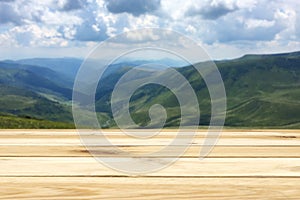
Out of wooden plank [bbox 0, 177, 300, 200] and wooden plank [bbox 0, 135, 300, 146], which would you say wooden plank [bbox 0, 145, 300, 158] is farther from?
wooden plank [bbox 0, 177, 300, 200]

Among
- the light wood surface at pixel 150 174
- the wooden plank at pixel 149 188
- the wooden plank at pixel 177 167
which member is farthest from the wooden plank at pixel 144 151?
the wooden plank at pixel 149 188

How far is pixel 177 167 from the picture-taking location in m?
3.34

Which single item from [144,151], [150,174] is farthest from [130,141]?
[150,174]

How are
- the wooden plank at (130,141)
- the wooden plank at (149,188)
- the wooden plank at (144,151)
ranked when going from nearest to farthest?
the wooden plank at (149,188) → the wooden plank at (144,151) → the wooden plank at (130,141)

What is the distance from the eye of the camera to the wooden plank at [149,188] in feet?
8.11

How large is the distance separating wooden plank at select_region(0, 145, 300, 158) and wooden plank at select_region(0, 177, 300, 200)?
3.33ft

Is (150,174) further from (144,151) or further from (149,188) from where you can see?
(144,151)

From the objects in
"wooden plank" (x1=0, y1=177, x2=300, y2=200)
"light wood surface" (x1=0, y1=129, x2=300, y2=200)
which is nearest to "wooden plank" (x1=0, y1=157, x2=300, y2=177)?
"light wood surface" (x1=0, y1=129, x2=300, y2=200)

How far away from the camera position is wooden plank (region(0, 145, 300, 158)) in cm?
392

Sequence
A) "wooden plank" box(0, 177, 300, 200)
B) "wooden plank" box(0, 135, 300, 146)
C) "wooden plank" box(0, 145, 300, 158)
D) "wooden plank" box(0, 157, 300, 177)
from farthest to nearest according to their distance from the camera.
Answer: "wooden plank" box(0, 135, 300, 146)
"wooden plank" box(0, 145, 300, 158)
"wooden plank" box(0, 157, 300, 177)
"wooden plank" box(0, 177, 300, 200)

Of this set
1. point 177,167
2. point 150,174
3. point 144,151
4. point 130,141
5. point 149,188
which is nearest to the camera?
point 149,188

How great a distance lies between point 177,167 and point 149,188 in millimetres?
723

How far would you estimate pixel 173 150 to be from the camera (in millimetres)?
4199

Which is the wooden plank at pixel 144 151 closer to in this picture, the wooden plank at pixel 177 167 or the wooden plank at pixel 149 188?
the wooden plank at pixel 177 167
